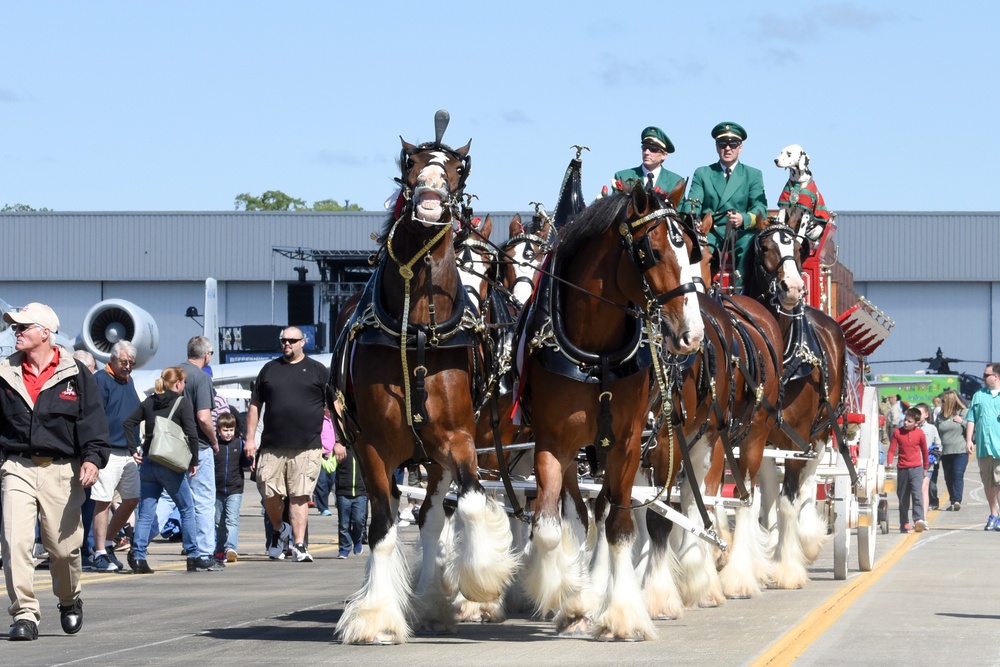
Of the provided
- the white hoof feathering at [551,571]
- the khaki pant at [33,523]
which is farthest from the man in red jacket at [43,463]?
the white hoof feathering at [551,571]

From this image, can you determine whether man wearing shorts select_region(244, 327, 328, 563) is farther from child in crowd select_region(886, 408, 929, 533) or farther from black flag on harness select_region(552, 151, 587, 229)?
child in crowd select_region(886, 408, 929, 533)

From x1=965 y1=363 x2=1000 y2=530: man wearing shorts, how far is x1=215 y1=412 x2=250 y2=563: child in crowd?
33.1ft

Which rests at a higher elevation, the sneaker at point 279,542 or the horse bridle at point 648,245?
the horse bridle at point 648,245

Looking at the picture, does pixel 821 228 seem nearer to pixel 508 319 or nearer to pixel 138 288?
pixel 508 319

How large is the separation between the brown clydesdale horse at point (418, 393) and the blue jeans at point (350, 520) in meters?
7.42

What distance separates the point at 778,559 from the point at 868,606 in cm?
174

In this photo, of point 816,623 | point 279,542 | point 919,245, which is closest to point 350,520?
point 279,542

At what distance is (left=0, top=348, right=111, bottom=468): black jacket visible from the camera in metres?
9.44

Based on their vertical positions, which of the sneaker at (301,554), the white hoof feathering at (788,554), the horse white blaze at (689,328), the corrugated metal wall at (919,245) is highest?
the corrugated metal wall at (919,245)

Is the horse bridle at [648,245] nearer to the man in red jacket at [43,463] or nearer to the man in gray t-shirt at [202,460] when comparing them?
the man in red jacket at [43,463]

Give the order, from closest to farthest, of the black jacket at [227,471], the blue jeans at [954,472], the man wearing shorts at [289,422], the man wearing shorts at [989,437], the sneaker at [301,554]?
the man wearing shorts at [289,422] → the sneaker at [301,554] → the black jacket at [227,471] → the man wearing shorts at [989,437] → the blue jeans at [954,472]

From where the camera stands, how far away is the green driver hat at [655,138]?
11.8m

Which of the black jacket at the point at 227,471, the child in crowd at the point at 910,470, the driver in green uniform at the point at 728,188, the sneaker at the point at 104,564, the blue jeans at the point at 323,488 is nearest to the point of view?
the driver in green uniform at the point at 728,188

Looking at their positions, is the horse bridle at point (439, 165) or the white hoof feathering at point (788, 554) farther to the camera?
the white hoof feathering at point (788, 554)
